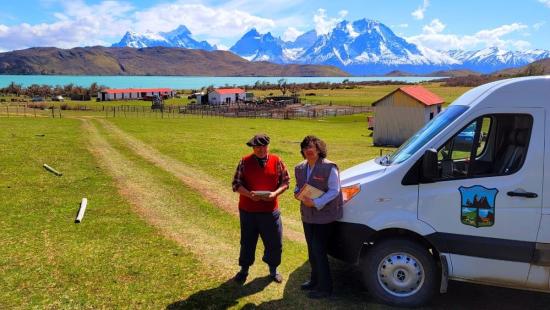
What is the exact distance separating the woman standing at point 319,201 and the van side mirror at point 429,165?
1.08 meters

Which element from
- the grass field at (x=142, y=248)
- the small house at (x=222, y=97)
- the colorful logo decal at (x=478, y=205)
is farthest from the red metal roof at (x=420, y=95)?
the small house at (x=222, y=97)

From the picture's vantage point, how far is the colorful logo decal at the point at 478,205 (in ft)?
18.2

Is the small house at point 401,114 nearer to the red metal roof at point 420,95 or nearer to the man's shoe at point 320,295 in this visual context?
the red metal roof at point 420,95

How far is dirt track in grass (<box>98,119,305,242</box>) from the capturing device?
419 inches

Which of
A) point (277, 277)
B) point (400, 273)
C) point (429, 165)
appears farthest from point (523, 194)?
point (277, 277)

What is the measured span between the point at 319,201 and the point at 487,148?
2.55 metres

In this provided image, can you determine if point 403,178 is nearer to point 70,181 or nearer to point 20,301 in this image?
point 20,301

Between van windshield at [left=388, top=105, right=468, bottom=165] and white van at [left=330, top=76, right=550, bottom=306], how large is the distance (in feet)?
0.06

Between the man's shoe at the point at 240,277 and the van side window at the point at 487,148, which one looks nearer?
the van side window at the point at 487,148

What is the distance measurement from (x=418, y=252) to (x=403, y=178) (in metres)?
0.96

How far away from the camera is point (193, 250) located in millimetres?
8547

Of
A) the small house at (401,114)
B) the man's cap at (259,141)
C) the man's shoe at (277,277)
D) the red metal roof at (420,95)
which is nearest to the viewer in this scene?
the man's cap at (259,141)

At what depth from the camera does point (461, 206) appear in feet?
18.5

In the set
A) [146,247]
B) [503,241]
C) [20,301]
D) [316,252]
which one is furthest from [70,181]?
[503,241]
